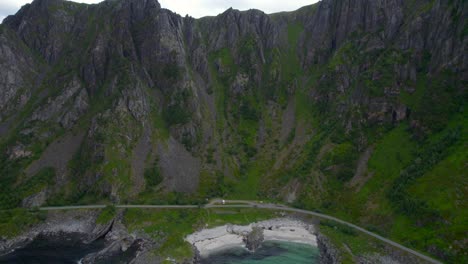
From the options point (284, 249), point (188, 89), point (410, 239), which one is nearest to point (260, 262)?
point (284, 249)

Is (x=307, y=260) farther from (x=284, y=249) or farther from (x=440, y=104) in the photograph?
(x=440, y=104)

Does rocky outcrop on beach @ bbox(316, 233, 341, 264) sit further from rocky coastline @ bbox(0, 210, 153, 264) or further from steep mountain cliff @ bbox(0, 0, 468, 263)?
rocky coastline @ bbox(0, 210, 153, 264)

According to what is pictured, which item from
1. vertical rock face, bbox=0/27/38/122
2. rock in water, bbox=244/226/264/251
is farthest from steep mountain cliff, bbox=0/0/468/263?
rock in water, bbox=244/226/264/251

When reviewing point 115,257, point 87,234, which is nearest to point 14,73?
point 87,234

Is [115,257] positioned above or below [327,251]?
below

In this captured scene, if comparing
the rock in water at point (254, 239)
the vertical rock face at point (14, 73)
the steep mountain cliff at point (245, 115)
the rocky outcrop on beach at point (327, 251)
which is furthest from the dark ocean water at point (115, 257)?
the vertical rock face at point (14, 73)

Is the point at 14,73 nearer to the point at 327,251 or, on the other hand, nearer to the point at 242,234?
the point at 242,234
